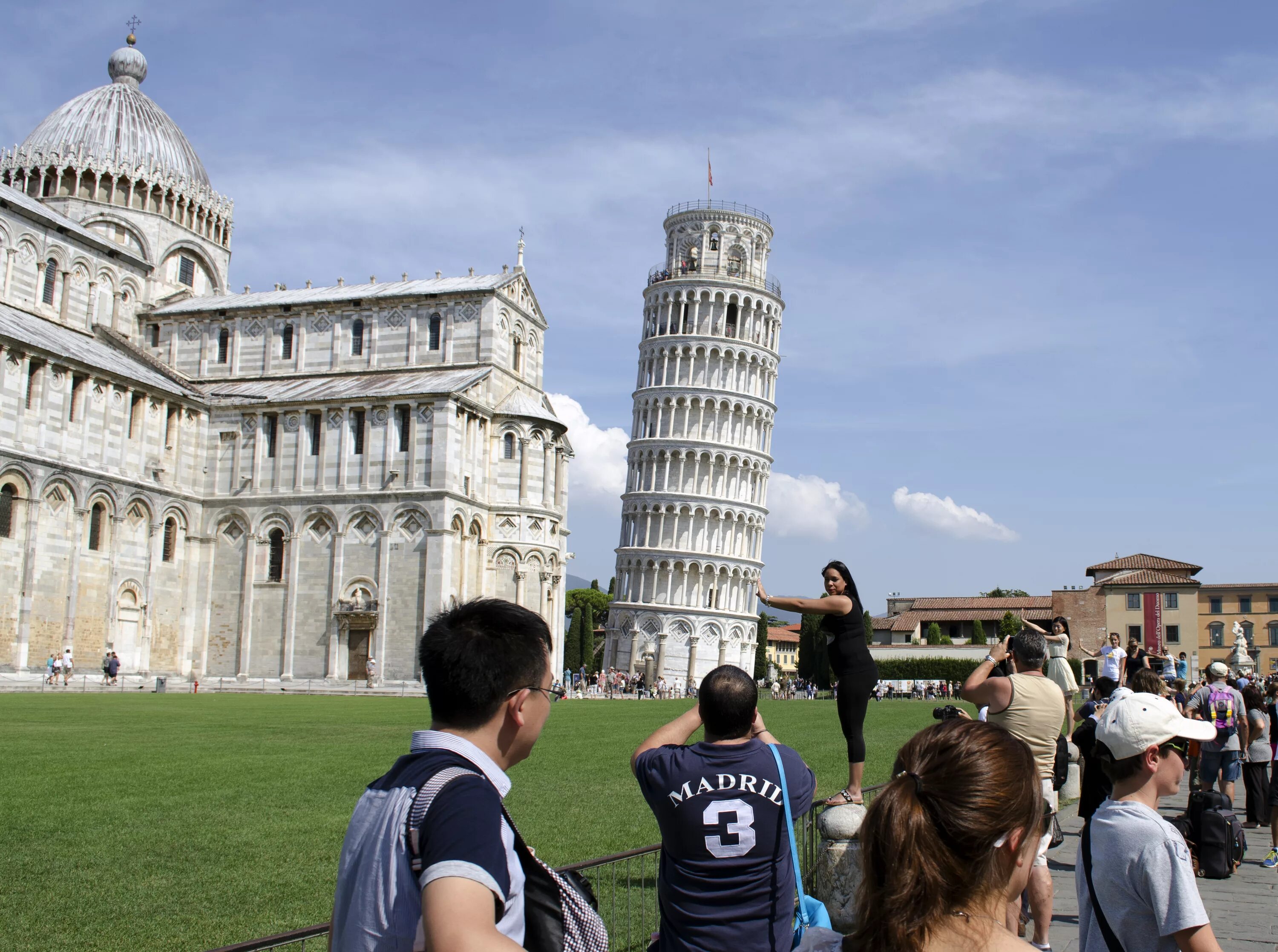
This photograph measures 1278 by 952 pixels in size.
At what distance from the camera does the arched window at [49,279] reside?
48.5 meters

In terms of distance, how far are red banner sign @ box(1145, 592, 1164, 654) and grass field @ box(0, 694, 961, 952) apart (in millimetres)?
61506

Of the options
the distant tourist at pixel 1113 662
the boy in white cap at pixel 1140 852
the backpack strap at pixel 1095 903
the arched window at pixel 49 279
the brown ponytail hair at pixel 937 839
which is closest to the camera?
the brown ponytail hair at pixel 937 839

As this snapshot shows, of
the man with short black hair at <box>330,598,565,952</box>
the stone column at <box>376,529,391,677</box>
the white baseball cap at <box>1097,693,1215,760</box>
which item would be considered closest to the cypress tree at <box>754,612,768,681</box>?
the stone column at <box>376,529,391,677</box>

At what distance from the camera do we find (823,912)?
4.59 m

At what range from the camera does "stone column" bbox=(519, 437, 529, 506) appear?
49.1 meters

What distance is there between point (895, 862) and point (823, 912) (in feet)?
7.24

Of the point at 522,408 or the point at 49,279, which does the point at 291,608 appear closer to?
the point at 522,408

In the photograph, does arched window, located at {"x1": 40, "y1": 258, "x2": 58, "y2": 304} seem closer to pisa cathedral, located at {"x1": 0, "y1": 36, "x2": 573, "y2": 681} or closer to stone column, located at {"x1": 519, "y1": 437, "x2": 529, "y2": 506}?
pisa cathedral, located at {"x1": 0, "y1": 36, "x2": 573, "y2": 681}

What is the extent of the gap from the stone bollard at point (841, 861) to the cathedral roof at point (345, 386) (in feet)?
133

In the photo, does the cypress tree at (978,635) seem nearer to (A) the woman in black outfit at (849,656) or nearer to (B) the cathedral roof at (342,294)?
(B) the cathedral roof at (342,294)

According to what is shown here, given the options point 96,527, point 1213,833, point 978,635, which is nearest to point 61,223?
point 96,527

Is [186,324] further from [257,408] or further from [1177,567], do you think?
[1177,567]

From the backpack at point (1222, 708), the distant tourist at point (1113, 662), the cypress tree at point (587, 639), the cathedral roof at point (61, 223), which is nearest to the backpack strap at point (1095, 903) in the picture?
the backpack at point (1222, 708)

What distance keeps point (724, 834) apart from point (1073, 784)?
12633 millimetres
